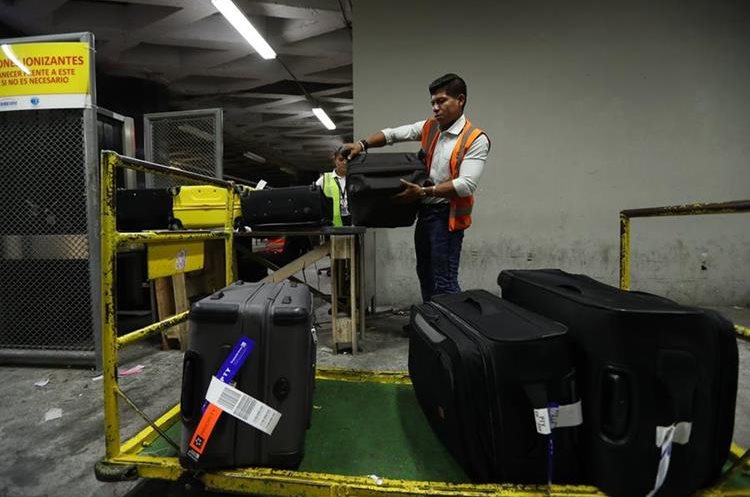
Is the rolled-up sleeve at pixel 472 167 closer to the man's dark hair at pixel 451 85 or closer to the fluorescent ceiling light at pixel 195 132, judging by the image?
the man's dark hair at pixel 451 85

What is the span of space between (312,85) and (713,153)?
22.2 ft

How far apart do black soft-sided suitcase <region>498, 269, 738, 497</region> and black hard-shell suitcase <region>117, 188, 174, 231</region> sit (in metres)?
2.95

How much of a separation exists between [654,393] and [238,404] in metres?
1.19

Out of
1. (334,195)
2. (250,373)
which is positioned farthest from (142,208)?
(250,373)

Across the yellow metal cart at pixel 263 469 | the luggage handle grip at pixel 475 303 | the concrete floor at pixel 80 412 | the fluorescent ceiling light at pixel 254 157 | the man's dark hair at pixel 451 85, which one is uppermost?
the fluorescent ceiling light at pixel 254 157

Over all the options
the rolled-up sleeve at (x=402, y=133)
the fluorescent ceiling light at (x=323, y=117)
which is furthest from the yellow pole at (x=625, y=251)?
the fluorescent ceiling light at (x=323, y=117)

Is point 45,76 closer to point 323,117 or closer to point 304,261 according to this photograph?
point 304,261

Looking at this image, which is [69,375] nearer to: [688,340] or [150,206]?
[150,206]

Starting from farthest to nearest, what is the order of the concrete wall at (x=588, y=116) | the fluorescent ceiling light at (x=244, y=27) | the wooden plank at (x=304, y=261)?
the fluorescent ceiling light at (x=244, y=27) < the concrete wall at (x=588, y=116) < the wooden plank at (x=304, y=261)

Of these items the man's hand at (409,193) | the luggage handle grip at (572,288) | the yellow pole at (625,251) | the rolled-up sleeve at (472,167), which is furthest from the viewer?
the rolled-up sleeve at (472,167)

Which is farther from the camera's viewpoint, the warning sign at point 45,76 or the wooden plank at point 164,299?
the wooden plank at point 164,299

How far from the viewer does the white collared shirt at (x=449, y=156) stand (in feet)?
7.19

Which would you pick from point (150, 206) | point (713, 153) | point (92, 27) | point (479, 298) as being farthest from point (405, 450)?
point (92, 27)

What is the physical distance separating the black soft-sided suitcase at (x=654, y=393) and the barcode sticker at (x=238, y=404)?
3.25ft
